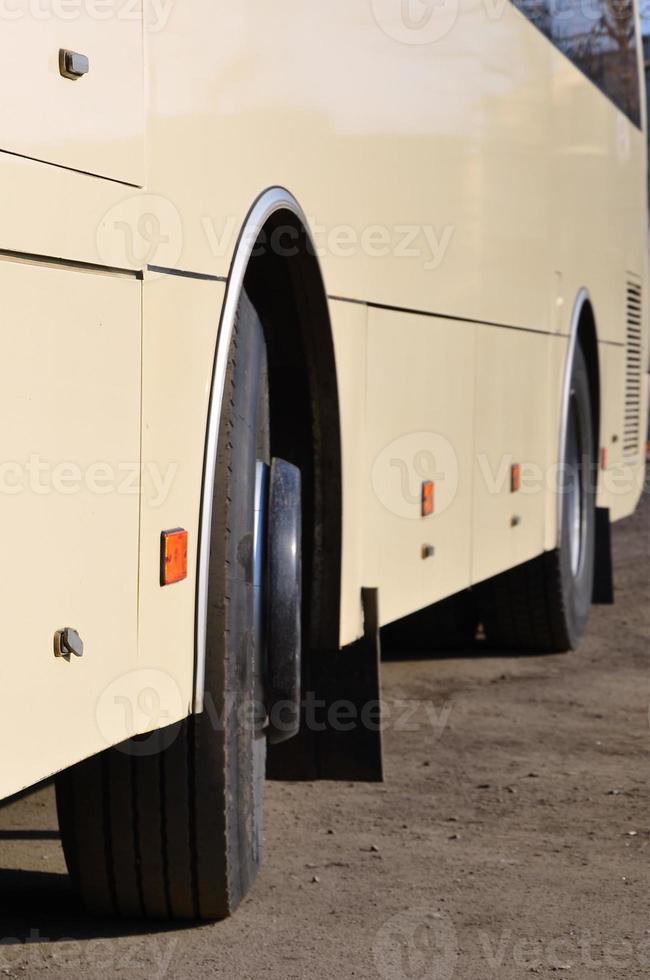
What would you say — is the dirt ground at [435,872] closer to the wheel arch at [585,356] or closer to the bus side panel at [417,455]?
the bus side panel at [417,455]

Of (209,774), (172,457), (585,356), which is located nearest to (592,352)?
(585,356)

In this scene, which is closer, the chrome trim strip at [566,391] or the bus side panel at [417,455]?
the bus side panel at [417,455]

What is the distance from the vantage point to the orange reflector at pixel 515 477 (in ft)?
19.7

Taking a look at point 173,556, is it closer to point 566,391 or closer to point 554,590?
point 566,391

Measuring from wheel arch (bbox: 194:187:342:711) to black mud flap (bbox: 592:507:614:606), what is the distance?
418 centimetres

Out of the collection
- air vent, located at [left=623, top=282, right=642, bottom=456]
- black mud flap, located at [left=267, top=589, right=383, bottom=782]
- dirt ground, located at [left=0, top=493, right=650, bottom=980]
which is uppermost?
air vent, located at [left=623, top=282, right=642, bottom=456]

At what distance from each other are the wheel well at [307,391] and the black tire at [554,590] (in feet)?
10.0

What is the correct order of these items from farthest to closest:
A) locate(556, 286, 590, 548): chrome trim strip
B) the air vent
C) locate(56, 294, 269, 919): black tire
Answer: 1. the air vent
2. locate(556, 286, 590, 548): chrome trim strip
3. locate(56, 294, 269, 919): black tire

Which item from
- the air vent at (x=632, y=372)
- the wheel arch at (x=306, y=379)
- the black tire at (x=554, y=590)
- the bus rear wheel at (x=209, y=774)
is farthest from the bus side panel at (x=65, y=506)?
the air vent at (x=632, y=372)

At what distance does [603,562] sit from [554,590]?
1.16 meters

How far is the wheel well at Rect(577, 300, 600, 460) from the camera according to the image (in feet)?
24.7

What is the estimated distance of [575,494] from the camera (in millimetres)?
7746

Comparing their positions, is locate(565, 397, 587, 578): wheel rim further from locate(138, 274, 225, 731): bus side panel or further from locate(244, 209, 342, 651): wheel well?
locate(138, 274, 225, 731): bus side panel

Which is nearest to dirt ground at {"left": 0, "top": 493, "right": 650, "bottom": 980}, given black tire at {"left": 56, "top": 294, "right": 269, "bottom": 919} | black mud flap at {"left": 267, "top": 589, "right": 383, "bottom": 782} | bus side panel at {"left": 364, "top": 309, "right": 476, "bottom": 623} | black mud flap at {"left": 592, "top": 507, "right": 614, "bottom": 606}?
black tire at {"left": 56, "top": 294, "right": 269, "bottom": 919}
